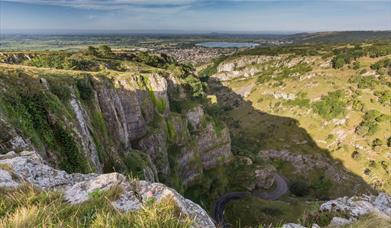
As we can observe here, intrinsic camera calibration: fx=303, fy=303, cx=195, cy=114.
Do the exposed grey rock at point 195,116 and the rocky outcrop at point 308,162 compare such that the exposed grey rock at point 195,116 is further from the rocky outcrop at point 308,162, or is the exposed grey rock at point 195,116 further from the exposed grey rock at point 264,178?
the rocky outcrop at point 308,162

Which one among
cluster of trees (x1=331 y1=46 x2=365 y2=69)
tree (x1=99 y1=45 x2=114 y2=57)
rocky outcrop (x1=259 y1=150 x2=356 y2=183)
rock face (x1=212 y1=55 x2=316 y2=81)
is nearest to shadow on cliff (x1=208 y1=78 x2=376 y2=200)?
rocky outcrop (x1=259 y1=150 x2=356 y2=183)

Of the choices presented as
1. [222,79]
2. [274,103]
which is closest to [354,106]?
[274,103]

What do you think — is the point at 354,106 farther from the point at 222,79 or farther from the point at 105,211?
the point at 105,211

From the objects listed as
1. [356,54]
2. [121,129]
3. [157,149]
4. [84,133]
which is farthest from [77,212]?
[356,54]

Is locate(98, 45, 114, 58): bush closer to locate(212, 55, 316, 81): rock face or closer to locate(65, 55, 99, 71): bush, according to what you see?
locate(65, 55, 99, 71): bush

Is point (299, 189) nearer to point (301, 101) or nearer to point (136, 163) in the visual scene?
point (301, 101)

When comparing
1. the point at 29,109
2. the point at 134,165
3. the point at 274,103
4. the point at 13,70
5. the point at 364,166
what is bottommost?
the point at 364,166
